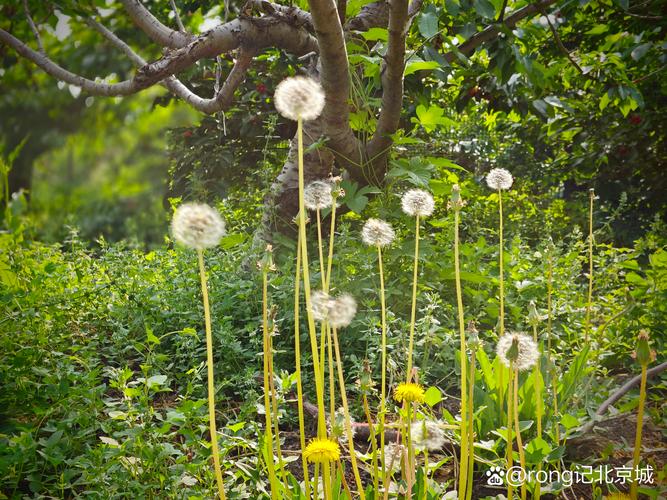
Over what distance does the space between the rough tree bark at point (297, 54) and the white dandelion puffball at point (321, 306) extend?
3.11ft

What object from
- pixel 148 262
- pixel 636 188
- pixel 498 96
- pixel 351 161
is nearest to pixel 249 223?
pixel 148 262

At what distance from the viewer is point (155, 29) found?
81.7 inches

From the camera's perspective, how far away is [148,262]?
1954 millimetres

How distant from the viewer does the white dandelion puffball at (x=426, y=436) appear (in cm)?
78

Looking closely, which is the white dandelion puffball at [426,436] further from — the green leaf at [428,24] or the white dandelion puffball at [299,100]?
the green leaf at [428,24]

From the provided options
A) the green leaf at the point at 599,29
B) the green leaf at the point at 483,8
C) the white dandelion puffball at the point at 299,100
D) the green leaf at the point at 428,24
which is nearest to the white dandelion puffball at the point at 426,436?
the white dandelion puffball at the point at 299,100

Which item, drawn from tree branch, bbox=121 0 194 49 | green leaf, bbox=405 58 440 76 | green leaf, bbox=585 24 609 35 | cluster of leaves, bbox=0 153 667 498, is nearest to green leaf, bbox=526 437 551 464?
cluster of leaves, bbox=0 153 667 498

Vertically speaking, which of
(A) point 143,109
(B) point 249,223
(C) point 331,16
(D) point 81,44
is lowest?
(B) point 249,223

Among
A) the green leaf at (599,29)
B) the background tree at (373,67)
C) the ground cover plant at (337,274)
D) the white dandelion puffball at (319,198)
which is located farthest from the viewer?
the green leaf at (599,29)

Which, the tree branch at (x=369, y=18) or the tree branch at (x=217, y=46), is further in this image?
the tree branch at (x=369, y=18)

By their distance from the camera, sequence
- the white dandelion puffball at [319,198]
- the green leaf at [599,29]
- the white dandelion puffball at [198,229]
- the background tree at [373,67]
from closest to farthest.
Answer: the white dandelion puffball at [198,229] < the white dandelion puffball at [319,198] < the background tree at [373,67] < the green leaf at [599,29]

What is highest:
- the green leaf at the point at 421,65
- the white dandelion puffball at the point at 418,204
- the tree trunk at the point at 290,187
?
the green leaf at the point at 421,65

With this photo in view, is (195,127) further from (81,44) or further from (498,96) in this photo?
(498,96)

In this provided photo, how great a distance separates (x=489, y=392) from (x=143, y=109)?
74.1 inches
